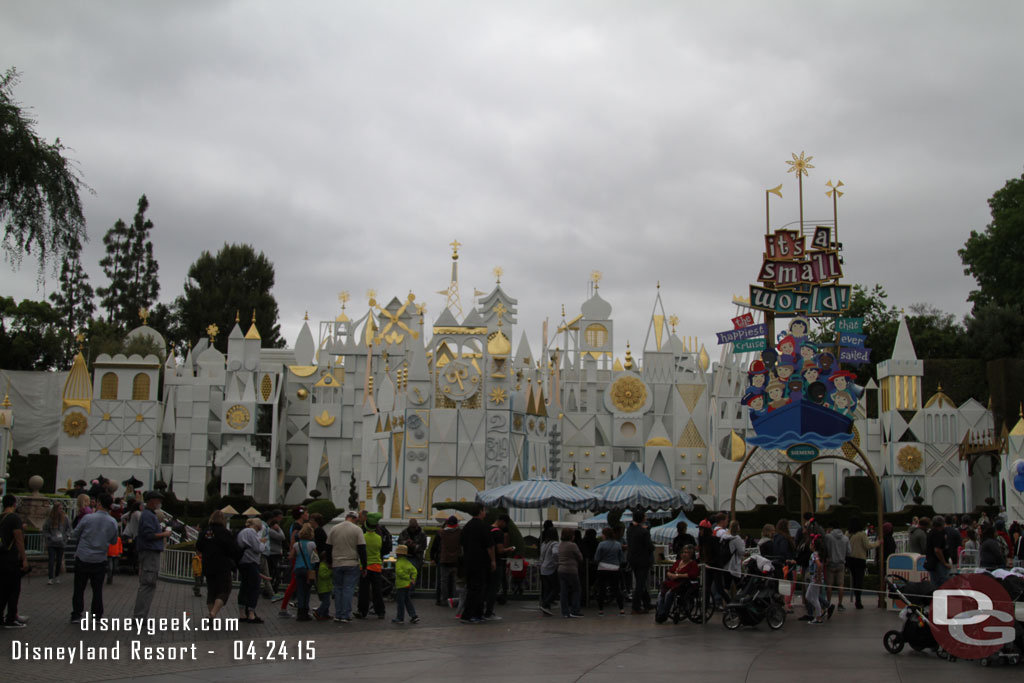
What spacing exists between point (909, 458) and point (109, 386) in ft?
127

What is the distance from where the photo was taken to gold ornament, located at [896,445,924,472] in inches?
1882

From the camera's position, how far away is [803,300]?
26.1m

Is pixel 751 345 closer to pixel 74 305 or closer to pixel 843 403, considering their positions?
pixel 843 403

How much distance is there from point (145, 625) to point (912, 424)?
4225 cm

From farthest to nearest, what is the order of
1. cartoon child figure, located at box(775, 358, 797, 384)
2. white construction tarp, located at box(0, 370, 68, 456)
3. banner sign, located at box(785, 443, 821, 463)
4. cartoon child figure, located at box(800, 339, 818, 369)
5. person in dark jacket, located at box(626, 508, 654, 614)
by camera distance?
1. white construction tarp, located at box(0, 370, 68, 456)
2. cartoon child figure, located at box(775, 358, 797, 384)
3. cartoon child figure, located at box(800, 339, 818, 369)
4. banner sign, located at box(785, 443, 821, 463)
5. person in dark jacket, located at box(626, 508, 654, 614)

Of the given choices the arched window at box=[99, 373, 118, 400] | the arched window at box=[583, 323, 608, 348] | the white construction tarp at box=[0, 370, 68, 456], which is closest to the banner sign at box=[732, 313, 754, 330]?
the arched window at box=[583, 323, 608, 348]

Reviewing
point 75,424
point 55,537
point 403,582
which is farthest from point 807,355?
point 75,424

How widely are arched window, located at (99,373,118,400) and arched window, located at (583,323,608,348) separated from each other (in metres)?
24.0

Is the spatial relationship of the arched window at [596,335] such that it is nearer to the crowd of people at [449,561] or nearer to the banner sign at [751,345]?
the banner sign at [751,345]

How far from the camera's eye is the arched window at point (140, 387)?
48969mm

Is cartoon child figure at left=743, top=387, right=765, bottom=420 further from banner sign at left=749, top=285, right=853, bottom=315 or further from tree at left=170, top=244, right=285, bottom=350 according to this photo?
tree at left=170, top=244, right=285, bottom=350

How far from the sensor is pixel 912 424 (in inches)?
1906

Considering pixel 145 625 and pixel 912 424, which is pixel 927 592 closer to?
pixel 145 625

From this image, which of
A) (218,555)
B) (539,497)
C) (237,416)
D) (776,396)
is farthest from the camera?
(237,416)
